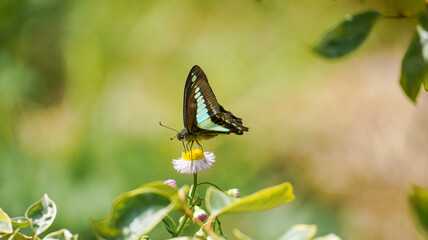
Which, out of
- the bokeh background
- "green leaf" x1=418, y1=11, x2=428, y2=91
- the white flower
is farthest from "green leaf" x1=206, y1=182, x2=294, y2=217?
the bokeh background

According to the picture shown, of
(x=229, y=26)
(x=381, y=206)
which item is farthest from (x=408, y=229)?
(x=229, y=26)

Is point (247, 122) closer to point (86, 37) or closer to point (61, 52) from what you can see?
point (86, 37)

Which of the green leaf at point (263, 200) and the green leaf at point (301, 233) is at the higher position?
the green leaf at point (263, 200)

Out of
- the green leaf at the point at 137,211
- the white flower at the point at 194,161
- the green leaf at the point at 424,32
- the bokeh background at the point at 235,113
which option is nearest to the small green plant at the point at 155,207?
the green leaf at the point at 137,211

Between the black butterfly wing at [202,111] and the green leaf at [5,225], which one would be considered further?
the black butterfly wing at [202,111]

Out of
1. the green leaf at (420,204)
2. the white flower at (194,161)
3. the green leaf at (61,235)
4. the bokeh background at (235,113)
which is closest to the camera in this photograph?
the green leaf at (420,204)

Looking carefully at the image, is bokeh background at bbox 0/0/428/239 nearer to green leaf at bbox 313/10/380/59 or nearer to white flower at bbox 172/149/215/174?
white flower at bbox 172/149/215/174

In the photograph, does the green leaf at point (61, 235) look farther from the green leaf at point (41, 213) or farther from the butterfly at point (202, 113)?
the butterfly at point (202, 113)
